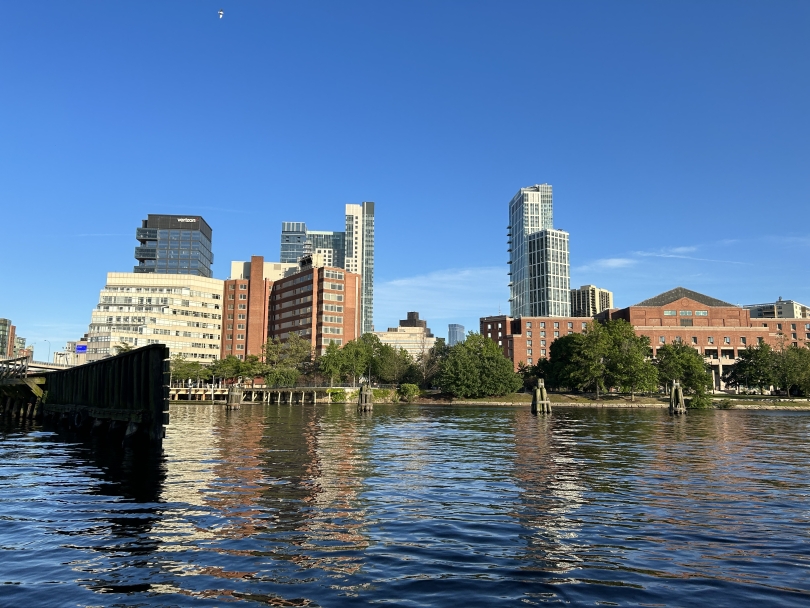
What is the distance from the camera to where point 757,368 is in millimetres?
151375

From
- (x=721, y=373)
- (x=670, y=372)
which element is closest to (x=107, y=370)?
(x=670, y=372)

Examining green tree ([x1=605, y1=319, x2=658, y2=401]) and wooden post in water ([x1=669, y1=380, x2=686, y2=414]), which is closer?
wooden post in water ([x1=669, y1=380, x2=686, y2=414])

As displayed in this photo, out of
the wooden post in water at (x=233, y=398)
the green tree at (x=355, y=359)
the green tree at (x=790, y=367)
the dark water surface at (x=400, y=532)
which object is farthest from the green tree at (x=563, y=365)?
the dark water surface at (x=400, y=532)

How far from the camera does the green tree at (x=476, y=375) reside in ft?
494

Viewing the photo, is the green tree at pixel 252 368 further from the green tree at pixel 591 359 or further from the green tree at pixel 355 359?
the green tree at pixel 591 359

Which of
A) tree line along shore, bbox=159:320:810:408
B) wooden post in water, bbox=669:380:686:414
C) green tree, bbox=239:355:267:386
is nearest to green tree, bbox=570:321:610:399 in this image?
tree line along shore, bbox=159:320:810:408

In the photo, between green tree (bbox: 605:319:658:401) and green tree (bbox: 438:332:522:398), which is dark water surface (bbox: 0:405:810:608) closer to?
green tree (bbox: 605:319:658:401)

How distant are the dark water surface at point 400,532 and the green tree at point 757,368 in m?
136

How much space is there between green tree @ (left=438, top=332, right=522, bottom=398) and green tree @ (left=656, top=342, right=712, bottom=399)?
35.8 meters

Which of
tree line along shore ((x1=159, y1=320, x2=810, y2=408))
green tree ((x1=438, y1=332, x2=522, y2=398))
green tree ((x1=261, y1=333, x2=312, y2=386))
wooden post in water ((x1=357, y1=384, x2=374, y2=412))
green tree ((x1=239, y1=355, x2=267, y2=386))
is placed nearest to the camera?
wooden post in water ((x1=357, y1=384, x2=374, y2=412))

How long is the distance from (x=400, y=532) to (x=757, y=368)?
16283 cm

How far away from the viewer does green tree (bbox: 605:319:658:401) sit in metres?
137

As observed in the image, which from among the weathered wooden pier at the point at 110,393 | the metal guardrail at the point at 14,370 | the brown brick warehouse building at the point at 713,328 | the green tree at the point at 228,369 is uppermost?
A: the brown brick warehouse building at the point at 713,328

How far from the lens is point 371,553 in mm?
13516
